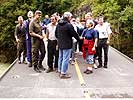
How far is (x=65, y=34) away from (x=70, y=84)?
1.54 metres

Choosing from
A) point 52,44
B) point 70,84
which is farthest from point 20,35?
point 70,84

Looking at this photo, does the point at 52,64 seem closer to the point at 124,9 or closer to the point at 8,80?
the point at 8,80

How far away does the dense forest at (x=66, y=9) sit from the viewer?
25188mm

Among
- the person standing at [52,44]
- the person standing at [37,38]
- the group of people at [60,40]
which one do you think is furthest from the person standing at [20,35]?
the person standing at [52,44]

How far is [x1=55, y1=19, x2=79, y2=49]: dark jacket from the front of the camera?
10578 mm

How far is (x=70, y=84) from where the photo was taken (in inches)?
398

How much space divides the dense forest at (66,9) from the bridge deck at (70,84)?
1255 cm

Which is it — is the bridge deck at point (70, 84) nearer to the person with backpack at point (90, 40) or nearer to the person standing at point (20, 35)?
the person with backpack at point (90, 40)

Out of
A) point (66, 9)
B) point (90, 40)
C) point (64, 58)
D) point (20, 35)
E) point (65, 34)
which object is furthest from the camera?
point (66, 9)

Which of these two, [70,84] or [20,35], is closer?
[70,84]

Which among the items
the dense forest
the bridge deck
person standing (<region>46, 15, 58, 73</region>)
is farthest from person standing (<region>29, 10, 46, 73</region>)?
the dense forest

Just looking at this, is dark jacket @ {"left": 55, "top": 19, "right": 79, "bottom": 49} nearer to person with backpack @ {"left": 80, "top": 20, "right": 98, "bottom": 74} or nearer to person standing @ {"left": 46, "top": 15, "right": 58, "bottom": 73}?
person standing @ {"left": 46, "top": 15, "right": 58, "bottom": 73}

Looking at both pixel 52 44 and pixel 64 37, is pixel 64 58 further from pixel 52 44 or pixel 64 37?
pixel 52 44

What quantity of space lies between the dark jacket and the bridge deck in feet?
3.52
